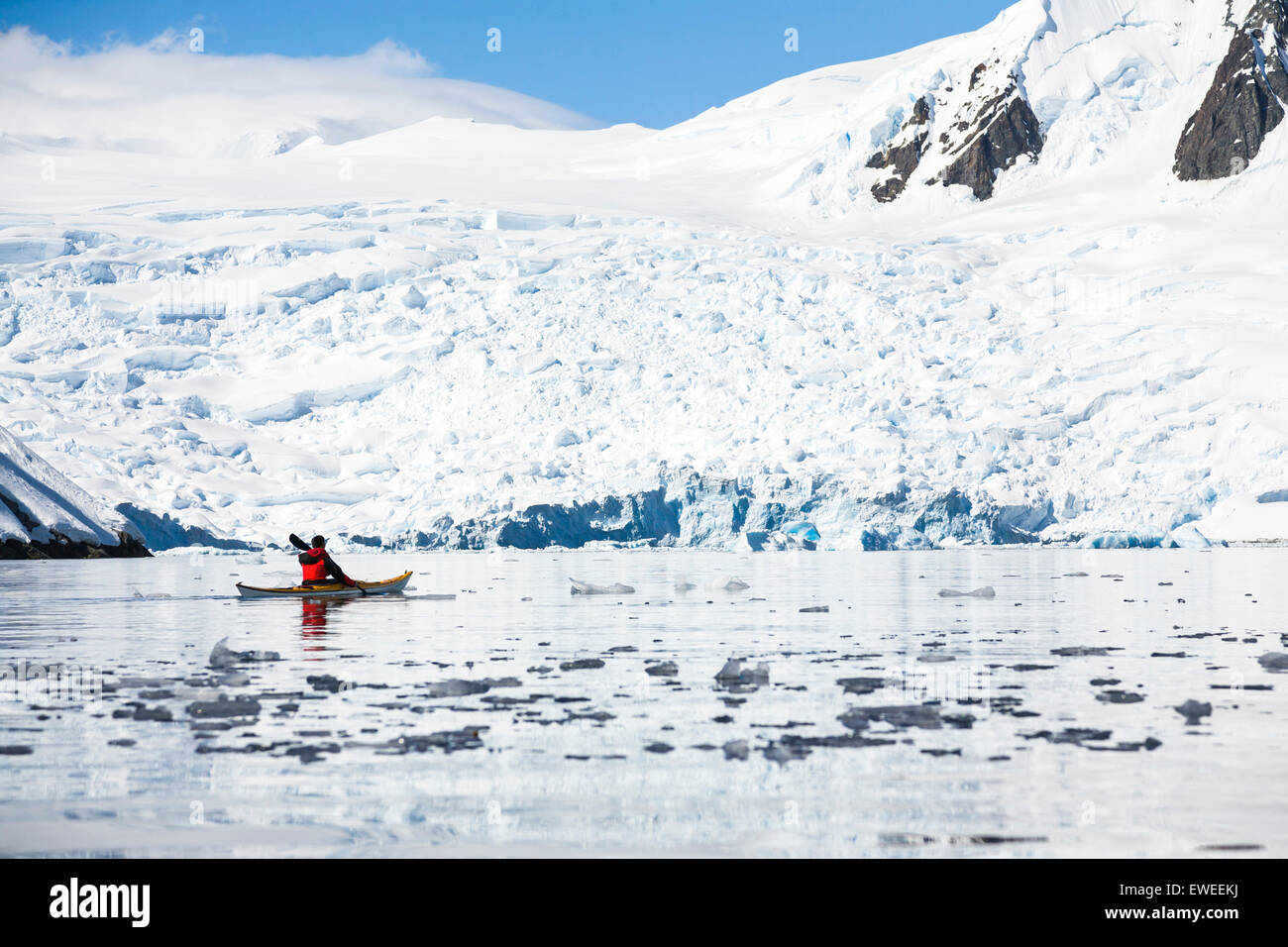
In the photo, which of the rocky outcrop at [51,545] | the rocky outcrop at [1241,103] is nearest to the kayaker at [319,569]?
the rocky outcrop at [51,545]


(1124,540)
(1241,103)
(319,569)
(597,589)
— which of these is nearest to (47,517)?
(319,569)

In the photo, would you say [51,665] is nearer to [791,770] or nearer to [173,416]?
[791,770]

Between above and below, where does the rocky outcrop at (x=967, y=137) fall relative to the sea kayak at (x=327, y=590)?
above

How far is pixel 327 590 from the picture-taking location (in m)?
22.5

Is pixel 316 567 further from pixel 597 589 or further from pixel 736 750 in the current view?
pixel 736 750

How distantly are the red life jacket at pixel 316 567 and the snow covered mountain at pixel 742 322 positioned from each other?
23.7 m

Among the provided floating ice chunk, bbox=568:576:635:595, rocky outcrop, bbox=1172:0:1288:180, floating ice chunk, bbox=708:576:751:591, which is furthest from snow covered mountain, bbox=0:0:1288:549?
floating ice chunk, bbox=568:576:635:595

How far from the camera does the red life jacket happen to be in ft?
74.6

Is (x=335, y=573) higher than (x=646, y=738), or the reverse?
(x=335, y=573)

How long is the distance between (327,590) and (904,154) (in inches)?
2541

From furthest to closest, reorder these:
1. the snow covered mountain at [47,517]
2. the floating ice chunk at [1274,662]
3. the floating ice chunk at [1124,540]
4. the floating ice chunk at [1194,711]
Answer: the floating ice chunk at [1124,540] → the snow covered mountain at [47,517] → the floating ice chunk at [1274,662] → the floating ice chunk at [1194,711]

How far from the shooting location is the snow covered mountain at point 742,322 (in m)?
48.7

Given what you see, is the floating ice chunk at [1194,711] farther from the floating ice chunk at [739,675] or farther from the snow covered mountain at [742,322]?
the snow covered mountain at [742,322]
